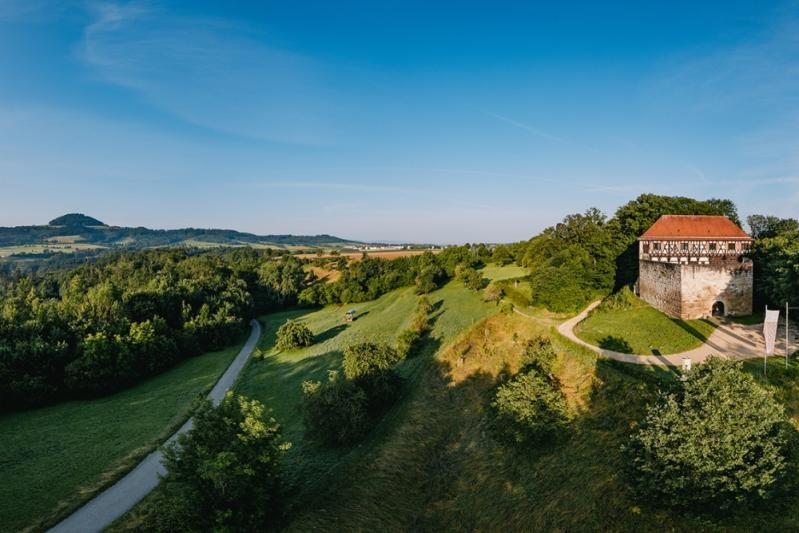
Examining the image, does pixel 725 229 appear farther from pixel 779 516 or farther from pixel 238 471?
pixel 238 471

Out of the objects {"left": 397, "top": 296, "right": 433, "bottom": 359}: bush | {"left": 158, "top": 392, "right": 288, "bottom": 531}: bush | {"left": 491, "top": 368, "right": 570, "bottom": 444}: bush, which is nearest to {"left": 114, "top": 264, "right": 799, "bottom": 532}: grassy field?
{"left": 491, "top": 368, "right": 570, "bottom": 444}: bush

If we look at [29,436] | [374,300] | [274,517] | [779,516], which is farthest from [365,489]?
[374,300]

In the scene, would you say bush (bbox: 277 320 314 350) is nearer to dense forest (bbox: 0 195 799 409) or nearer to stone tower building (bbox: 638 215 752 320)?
dense forest (bbox: 0 195 799 409)

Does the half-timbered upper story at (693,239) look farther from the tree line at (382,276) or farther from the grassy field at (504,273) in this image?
the tree line at (382,276)

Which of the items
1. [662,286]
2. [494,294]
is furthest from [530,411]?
[494,294]

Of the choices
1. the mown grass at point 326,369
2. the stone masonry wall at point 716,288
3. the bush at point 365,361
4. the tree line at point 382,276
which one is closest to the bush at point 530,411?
the mown grass at point 326,369

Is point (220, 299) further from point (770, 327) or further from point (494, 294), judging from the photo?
point (770, 327)
